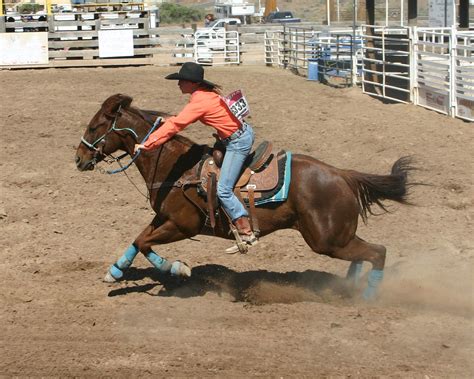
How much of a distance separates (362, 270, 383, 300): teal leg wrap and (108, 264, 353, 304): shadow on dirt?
0.25 m

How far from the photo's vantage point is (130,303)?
749 cm

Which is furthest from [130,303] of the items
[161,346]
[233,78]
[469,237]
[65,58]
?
[65,58]

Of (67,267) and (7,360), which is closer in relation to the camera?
(7,360)

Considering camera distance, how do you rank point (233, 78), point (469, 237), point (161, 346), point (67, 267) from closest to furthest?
point (161, 346), point (67, 267), point (469, 237), point (233, 78)

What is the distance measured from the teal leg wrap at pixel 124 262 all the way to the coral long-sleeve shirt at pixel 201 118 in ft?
3.52

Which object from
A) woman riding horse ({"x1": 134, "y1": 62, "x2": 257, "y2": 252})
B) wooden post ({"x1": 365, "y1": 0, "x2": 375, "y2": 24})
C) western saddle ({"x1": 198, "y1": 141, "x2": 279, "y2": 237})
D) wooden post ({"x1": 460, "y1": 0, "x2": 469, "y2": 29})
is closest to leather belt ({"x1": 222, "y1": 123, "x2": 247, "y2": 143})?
woman riding horse ({"x1": 134, "y1": 62, "x2": 257, "y2": 252})

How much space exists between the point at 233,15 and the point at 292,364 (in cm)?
5450

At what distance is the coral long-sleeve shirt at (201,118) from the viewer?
7043 mm

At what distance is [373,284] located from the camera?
24.1 ft

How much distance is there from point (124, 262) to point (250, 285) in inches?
48.7

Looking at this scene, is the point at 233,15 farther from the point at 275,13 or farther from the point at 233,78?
the point at 233,78

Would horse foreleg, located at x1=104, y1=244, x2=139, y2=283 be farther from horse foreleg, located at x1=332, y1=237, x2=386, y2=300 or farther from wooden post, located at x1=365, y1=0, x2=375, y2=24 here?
wooden post, located at x1=365, y1=0, x2=375, y2=24

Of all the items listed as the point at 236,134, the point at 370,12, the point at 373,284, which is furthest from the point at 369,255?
the point at 370,12

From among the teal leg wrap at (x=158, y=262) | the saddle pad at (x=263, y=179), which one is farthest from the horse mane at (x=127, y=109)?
the teal leg wrap at (x=158, y=262)
